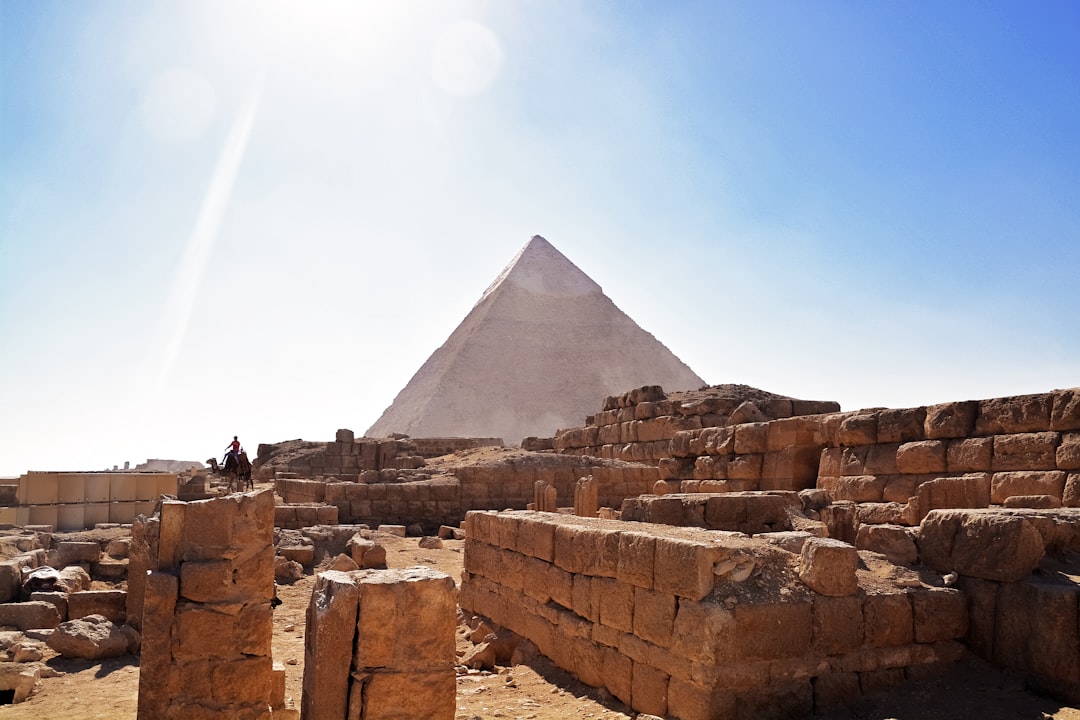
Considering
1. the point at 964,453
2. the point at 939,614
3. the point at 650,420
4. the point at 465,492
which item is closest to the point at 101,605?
the point at 939,614

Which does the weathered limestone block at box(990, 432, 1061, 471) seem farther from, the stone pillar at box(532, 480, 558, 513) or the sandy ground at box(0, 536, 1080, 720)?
the stone pillar at box(532, 480, 558, 513)

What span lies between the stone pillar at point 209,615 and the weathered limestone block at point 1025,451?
6.44 metres

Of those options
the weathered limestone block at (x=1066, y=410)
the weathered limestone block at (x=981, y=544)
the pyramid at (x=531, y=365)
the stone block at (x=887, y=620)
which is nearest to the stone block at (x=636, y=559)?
the stone block at (x=887, y=620)

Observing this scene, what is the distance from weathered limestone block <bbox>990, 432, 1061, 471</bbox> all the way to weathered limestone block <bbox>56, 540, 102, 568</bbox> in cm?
1007

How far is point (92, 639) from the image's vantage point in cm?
700

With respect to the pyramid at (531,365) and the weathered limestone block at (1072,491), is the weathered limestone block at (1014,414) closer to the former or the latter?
the weathered limestone block at (1072,491)

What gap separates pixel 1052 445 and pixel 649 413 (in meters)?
11.8

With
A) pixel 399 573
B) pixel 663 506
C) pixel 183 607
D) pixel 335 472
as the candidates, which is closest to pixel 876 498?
pixel 663 506

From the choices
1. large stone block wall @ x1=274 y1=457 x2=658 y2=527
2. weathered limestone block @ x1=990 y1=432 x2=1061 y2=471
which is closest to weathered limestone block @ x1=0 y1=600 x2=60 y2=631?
large stone block wall @ x1=274 y1=457 x2=658 y2=527

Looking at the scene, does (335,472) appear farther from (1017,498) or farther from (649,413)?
(1017,498)

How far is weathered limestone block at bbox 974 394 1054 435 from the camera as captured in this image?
24.3 feet

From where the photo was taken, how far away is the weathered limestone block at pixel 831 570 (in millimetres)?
4824

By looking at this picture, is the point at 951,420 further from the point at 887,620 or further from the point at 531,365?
the point at 531,365

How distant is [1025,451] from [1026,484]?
1.03 ft
